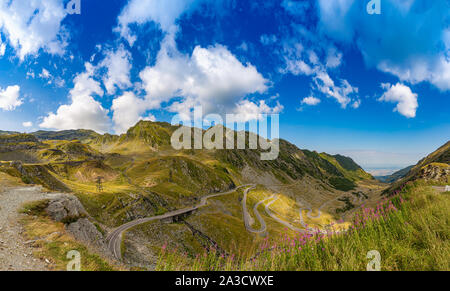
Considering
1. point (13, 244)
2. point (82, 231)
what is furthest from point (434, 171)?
point (13, 244)

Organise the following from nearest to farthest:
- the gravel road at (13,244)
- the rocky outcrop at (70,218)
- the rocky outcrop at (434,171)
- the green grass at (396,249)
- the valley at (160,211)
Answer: the green grass at (396,249), the gravel road at (13,244), the rocky outcrop at (70,218), the valley at (160,211), the rocky outcrop at (434,171)

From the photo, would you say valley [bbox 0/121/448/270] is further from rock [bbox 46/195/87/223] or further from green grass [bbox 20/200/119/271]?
rock [bbox 46/195/87/223]

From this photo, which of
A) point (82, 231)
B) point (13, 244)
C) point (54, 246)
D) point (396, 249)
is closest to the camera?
point (396, 249)

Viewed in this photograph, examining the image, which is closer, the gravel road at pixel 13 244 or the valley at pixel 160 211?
the gravel road at pixel 13 244

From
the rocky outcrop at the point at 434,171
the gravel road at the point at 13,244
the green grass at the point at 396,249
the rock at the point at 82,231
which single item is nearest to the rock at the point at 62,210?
the rock at the point at 82,231

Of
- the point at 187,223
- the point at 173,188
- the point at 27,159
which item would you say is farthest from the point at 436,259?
the point at 27,159

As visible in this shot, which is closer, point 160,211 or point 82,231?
point 82,231

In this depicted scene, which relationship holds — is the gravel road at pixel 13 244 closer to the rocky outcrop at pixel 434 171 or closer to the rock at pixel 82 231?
the rock at pixel 82 231

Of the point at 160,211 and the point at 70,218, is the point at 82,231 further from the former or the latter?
the point at 160,211

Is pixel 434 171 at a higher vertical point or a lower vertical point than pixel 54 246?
higher

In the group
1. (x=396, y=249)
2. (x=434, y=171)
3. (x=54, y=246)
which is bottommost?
(x=54, y=246)

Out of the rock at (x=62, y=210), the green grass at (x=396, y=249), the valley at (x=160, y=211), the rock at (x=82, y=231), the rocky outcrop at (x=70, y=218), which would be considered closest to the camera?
the green grass at (x=396, y=249)

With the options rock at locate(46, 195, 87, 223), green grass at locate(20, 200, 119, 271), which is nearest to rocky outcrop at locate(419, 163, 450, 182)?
green grass at locate(20, 200, 119, 271)
